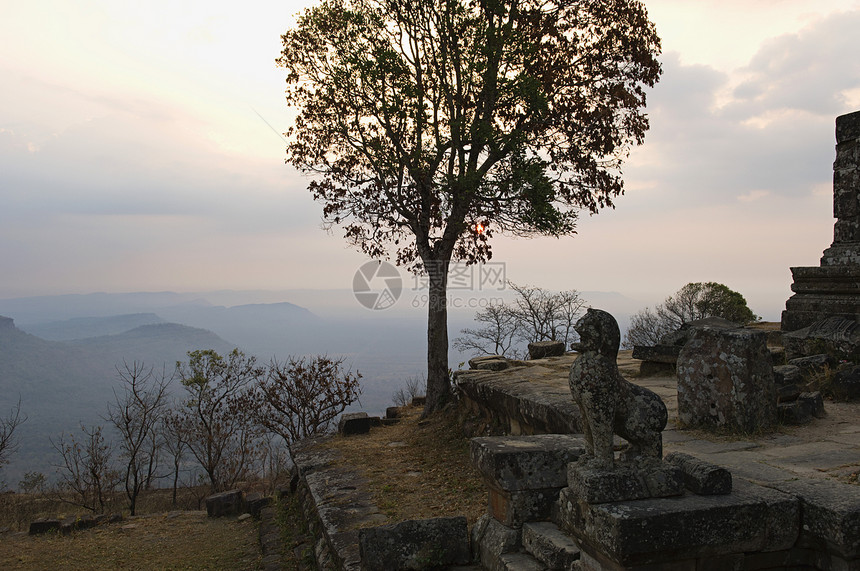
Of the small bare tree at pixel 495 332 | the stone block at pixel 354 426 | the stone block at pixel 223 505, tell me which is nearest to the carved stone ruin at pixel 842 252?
the stone block at pixel 354 426

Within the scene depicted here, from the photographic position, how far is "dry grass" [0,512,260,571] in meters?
7.95

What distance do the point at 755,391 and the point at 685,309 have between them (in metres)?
18.1

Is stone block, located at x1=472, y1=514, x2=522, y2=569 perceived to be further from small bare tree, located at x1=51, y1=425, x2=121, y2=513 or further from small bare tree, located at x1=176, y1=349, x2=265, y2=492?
small bare tree, located at x1=51, y1=425, x2=121, y2=513

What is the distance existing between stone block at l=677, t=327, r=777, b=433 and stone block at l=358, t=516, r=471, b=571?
2537 millimetres

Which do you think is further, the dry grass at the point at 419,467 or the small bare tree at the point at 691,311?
the small bare tree at the point at 691,311

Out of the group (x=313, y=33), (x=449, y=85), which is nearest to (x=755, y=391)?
(x=449, y=85)

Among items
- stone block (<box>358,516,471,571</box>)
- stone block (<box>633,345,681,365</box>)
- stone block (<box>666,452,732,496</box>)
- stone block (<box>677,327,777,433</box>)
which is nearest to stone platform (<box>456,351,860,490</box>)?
stone block (<box>677,327,777,433</box>)

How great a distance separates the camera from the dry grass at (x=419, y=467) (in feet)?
19.3

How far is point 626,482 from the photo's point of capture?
2.72 meters

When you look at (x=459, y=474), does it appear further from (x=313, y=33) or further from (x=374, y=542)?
(x=313, y=33)

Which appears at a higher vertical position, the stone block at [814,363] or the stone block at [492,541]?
the stone block at [814,363]

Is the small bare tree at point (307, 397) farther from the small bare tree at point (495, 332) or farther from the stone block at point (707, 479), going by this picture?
the stone block at point (707, 479)

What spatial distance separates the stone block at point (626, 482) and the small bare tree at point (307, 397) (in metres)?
12.4

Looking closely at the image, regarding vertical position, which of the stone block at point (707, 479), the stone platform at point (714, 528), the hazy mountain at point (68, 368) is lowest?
the hazy mountain at point (68, 368)
